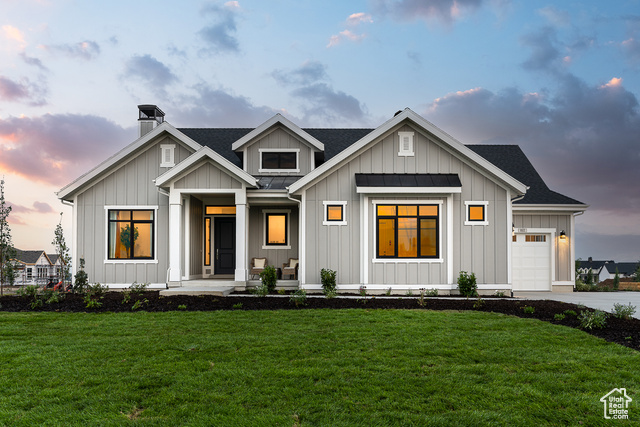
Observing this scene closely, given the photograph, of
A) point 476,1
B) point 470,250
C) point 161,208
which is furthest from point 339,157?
point 476,1

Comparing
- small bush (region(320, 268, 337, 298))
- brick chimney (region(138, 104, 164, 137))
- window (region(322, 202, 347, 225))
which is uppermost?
brick chimney (region(138, 104, 164, 137))

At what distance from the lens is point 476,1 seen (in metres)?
13.7

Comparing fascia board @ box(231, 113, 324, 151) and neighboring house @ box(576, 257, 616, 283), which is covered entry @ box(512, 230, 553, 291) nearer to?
fascia board @ box(231, 113, 324, 151)

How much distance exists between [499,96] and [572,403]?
51.1 ft

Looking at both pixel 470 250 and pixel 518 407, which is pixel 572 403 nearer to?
pixel 518 407

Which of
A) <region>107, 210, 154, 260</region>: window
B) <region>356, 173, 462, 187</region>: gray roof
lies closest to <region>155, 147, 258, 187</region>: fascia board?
<region>107, 210, 154, 260</region>: window

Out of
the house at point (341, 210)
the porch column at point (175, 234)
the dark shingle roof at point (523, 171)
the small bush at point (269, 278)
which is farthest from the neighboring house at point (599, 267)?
the porch column at point (175, 234)

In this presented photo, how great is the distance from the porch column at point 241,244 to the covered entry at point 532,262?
958 cm

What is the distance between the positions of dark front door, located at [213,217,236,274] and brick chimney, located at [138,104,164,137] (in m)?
4.88

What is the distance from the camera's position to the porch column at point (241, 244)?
41.5ft

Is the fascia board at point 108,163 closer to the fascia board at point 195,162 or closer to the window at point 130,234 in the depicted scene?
the window at point 130,234

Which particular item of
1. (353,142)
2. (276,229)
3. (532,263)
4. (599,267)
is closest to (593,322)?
(532,263)

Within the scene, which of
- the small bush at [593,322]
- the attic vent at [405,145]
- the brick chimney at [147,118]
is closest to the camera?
the small bush at [593,322]

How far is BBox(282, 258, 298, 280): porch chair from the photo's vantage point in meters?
13.9
